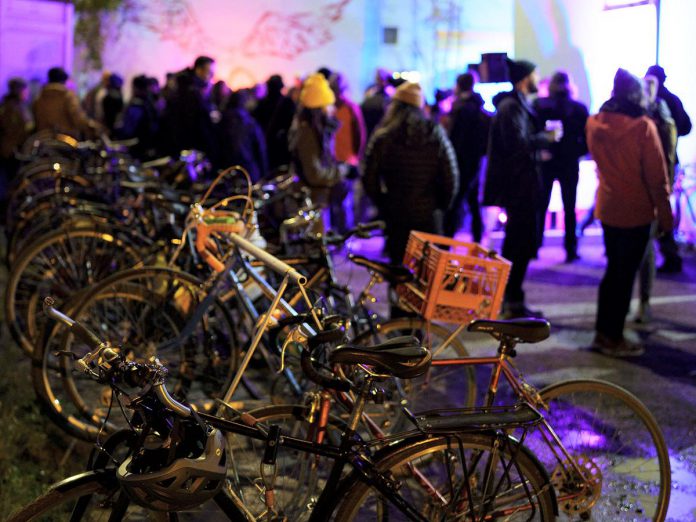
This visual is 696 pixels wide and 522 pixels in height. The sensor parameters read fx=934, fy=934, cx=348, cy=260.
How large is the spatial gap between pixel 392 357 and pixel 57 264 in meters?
4.17

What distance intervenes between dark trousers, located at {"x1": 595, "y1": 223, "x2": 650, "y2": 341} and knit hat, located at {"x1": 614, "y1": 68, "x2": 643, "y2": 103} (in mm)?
1010

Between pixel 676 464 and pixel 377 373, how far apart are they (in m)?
2.76

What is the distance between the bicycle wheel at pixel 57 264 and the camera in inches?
246

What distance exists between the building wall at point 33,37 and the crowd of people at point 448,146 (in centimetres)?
88

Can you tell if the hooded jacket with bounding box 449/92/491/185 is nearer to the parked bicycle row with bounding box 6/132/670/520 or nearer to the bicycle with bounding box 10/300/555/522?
the parked bicycle row with bounding box 6/132/670/520

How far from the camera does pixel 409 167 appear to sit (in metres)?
7.07

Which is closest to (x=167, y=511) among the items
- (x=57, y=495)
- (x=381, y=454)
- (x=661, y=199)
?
(x=57, y=495)

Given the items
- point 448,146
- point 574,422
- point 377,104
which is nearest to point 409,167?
point 448,146

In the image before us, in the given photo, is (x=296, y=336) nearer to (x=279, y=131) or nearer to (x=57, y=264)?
(x=57, y=264)

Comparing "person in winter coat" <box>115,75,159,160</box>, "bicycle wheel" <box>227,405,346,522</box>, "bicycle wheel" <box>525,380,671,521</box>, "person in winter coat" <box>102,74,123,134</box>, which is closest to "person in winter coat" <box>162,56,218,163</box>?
"person in winter coat" <box>115,75,159,160</box>

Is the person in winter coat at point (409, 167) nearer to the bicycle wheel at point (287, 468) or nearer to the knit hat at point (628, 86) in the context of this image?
the knit hat at point (628, 86)

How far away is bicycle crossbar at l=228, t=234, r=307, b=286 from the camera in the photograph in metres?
3.81

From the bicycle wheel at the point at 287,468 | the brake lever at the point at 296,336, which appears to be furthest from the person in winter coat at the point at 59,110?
the brake lever at the point at 296,336

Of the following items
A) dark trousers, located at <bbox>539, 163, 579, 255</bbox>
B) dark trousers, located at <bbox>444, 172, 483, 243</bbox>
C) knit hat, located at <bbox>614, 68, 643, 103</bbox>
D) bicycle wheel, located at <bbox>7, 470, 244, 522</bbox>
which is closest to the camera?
bicycle wheel, located at <bbox>7, 470, 244, 522</bbox>
